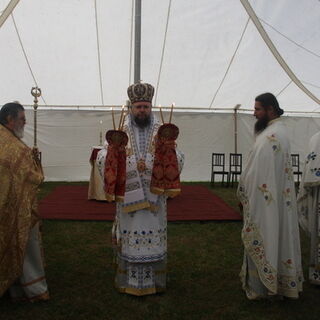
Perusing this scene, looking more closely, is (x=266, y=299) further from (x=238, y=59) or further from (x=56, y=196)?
(x=238, y=59)

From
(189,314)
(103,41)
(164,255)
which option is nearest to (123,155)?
(164,255)

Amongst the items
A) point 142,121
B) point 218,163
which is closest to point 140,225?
point 142,121

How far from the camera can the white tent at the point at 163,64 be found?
30.5 ft

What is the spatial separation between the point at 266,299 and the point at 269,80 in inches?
315

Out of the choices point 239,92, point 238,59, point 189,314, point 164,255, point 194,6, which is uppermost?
point 194,6

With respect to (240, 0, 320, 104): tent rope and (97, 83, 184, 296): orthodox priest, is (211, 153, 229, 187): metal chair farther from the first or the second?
(97, 83, 184, 296): orthodox priest

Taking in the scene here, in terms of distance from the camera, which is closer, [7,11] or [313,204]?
[313,204]

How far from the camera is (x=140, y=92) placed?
11.3ft

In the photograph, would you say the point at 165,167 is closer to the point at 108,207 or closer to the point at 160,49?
the point at 108,207

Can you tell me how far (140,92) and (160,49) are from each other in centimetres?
677

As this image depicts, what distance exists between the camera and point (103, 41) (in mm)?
9633

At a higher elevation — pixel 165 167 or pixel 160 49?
pixel 160 49

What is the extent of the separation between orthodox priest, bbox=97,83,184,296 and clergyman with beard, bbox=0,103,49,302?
622 millimetres

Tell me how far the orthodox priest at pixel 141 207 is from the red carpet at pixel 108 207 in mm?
2974
